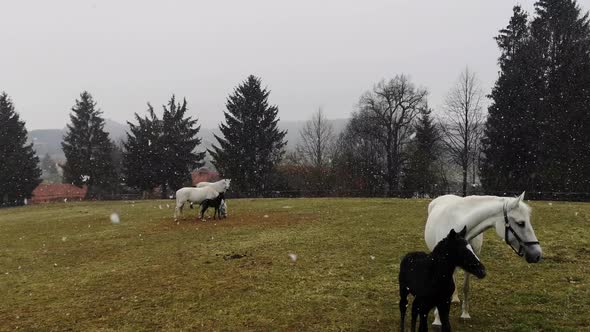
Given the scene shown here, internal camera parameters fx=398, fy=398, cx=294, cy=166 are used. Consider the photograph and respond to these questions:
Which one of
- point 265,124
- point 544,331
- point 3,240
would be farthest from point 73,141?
point 544,331

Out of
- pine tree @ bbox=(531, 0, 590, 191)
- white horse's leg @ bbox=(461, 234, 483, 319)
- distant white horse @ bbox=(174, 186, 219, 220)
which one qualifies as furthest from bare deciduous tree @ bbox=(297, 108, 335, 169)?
white horse's leg @ bbox=(461, 234, 483, 319)

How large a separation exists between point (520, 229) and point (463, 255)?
1.21 m

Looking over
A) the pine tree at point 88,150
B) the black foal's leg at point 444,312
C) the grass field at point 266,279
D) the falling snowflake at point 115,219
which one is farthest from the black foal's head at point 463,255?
the pine tree at point 88,150

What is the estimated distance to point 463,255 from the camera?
18.9 ft

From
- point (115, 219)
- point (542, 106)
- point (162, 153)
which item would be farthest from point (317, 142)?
point (115, 219)

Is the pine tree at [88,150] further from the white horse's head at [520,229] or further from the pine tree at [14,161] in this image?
the white horse's head at [520,229]

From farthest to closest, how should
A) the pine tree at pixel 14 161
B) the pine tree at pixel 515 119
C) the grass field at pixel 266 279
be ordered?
the pine tree at pixel 14 161
the pine tree at pixel 515 119
the grass field at pixel 266 279

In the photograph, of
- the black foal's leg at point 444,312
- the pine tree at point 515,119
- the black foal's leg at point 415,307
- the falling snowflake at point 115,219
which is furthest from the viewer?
the pine tree at point 515,119

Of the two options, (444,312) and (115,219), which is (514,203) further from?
(115,219)

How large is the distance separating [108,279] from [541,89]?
41.2 meters

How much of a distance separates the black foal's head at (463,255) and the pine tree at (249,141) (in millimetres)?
44790

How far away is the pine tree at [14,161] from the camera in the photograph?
51438 mm

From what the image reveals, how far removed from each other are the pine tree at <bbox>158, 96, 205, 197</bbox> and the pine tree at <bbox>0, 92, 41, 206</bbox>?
17994 millimetres

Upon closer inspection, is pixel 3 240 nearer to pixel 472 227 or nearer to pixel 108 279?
pixel 108 279
